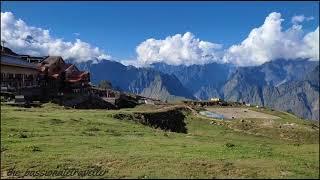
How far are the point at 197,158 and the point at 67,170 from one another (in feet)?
23.8

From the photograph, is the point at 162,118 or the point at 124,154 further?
the point at 162,118

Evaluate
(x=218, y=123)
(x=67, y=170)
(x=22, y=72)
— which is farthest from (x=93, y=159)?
(x=22, y=72)

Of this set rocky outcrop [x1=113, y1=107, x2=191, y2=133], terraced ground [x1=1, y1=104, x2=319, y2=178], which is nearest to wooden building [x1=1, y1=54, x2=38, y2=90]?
rocky outcrop [x1=113, y1=107, x2=191, y2=133]

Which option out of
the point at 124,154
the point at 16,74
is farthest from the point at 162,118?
the point at 124,154

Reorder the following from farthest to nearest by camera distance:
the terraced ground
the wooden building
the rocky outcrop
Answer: the wooden building < the rocky outcrop < the terraced ground

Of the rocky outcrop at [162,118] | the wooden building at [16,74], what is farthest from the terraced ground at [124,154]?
the wooden building at [16,74]

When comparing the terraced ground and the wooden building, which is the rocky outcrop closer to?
the terraced ground

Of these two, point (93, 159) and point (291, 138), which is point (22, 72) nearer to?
point (291, 138)

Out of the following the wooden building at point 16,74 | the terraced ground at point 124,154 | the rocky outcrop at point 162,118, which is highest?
the wooden building at point 16,74

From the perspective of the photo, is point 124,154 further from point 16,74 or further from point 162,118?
point 16,74

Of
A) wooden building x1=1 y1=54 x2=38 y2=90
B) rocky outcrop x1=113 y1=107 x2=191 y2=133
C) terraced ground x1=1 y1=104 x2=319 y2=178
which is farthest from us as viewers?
wooden building x1=1 y1=54 x2=38 y2=90

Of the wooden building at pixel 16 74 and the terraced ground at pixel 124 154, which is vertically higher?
the wooden building at pixel 16 74

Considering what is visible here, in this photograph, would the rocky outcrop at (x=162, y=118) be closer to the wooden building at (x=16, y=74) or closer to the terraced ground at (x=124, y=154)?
the terraced ground at (x=124, y=154)

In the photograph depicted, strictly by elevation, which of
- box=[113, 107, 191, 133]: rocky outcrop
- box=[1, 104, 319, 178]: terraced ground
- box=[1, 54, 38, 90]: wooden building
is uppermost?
box=[1, 54, 38, 90]: wooden building
